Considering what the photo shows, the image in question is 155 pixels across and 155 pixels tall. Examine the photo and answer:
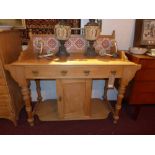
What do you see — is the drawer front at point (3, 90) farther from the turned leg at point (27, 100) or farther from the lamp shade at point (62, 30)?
the lamp shade at point (62, 30)

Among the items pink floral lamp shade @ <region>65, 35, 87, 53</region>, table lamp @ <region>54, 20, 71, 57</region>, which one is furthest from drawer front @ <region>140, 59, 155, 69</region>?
table lamp @ <region>54, 20, 71, 57</region>

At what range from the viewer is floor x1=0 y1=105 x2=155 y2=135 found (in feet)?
6.06

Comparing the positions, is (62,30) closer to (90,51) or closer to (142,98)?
(90,51)

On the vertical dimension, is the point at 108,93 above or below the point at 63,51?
below

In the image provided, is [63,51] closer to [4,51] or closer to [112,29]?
[4,51]

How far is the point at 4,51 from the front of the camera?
1.62 m

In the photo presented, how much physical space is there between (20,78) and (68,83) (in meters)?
0.53

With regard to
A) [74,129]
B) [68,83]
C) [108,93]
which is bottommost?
[74,129]

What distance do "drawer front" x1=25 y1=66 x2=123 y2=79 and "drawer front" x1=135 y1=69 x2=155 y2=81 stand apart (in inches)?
15.7

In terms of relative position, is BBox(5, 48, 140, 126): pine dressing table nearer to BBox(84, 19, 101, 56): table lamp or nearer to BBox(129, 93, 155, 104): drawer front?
BBox(84, 19, 101, 56): table lamp

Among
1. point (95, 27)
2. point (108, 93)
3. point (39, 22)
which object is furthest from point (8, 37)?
point (108, 93)

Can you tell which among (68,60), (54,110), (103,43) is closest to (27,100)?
(54,110)

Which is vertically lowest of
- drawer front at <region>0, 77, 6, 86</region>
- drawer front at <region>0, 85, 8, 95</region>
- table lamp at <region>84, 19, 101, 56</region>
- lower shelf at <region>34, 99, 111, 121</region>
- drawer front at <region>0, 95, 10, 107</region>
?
lower shelf at <region>34, 99, 111, 121</region>

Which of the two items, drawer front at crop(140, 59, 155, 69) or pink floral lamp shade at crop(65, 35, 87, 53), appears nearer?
drawer front at crop(140, 59, 155, 69)
